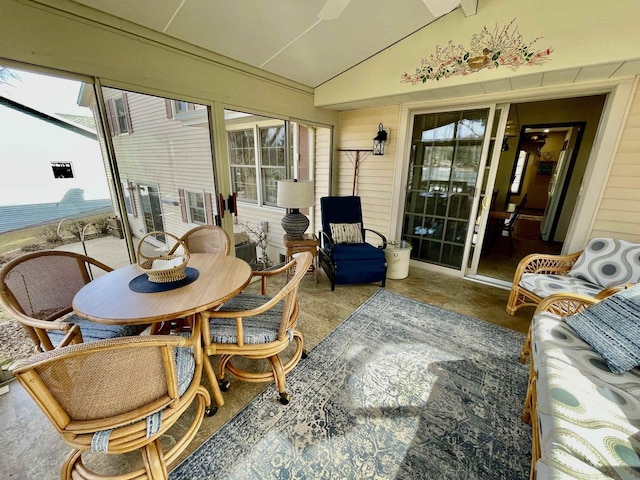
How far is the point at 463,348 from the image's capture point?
83.9 inches

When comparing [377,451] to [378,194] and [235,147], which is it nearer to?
[378,194]

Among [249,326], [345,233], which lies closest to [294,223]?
[345,233]

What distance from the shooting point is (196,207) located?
3.03 metres

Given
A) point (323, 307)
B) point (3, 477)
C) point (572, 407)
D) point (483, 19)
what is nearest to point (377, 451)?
point (572, 407)

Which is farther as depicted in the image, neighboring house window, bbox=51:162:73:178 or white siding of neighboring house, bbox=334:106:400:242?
white siding of neighboring house, bbox=334:106:400:242

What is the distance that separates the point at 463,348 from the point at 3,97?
3596 millimetres

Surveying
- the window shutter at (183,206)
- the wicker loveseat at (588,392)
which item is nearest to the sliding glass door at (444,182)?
the wicker loveseat at (588,392)

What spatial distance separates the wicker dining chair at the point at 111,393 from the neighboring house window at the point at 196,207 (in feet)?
7.39

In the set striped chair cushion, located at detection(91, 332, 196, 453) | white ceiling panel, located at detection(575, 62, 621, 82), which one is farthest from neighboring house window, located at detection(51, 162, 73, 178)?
white ceiling panel, located at detection(575, 62, 621, 82)

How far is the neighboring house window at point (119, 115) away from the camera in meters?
1.93

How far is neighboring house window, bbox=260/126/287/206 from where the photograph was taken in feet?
14.2

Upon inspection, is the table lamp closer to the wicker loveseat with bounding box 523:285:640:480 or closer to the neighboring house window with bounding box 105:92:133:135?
the neighboring house window with bounding box 105:92:133:135

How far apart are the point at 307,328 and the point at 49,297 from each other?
6.00 ft

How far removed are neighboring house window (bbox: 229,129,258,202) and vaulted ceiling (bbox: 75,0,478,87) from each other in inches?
80.5
